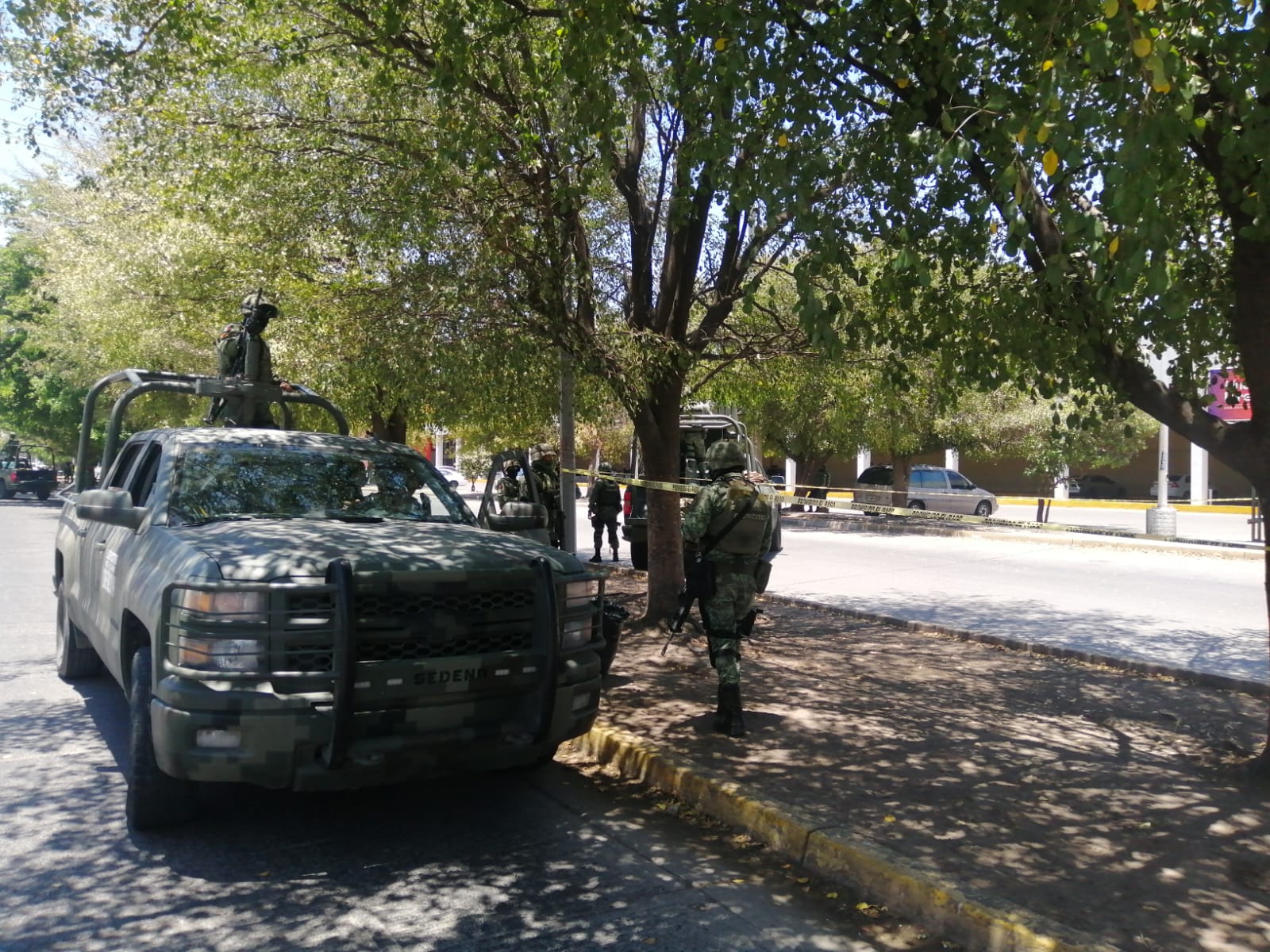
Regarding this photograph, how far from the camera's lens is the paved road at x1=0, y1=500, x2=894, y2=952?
3693mm

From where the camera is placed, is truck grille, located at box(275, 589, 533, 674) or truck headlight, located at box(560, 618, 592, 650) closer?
truck grille, located at box(275, 589, 533, 674)

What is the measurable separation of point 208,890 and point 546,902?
1.38 m

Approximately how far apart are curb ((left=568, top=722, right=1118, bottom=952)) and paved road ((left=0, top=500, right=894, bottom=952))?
0.17 meters

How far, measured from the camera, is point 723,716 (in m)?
6.05

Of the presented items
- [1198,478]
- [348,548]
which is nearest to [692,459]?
[348,548]

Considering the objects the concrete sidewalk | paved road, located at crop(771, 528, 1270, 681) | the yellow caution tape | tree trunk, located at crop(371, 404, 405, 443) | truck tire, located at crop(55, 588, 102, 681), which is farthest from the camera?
tree trunk, located at crop(371, 404, 405, 443)

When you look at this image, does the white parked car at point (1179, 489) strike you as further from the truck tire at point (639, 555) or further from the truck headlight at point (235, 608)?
the truck headlight at point (235, 608)

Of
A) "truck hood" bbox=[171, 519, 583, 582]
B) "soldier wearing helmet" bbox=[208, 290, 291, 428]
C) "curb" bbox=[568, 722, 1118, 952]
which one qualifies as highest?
"soldier wearing helmet" bbox=[208, 290, 291, 428]

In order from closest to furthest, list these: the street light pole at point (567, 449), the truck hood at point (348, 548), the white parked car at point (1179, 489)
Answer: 1. the truck hood at point (348, 548)
2. the street light pole at point (567, 449)
3. the white parked car at point (1179, 489)

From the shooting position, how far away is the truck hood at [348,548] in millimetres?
4129

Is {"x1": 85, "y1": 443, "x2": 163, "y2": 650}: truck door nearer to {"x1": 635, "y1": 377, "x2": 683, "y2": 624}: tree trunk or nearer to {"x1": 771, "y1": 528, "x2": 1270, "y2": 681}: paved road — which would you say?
{"x1": 635, "y1": 377, "x2": 683, "y2": 624}: tree trunk

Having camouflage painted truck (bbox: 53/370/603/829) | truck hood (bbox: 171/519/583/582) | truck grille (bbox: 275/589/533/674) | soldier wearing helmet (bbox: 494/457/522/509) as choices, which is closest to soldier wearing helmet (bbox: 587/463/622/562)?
soldier wearing helmet (bbox: 494/457/522/509)

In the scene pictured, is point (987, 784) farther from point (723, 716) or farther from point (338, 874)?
point (338, 874)

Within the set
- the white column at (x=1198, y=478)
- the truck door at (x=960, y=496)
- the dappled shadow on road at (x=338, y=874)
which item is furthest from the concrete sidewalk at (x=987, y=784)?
the white column at (x=1198, y=478)
